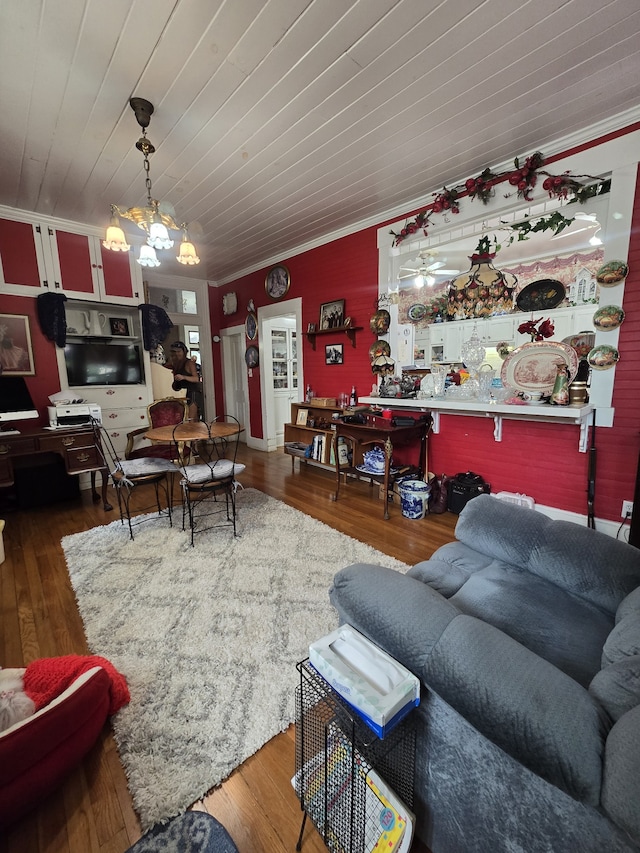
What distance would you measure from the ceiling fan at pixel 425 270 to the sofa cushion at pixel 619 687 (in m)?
3.68

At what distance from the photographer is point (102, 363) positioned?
4332mm

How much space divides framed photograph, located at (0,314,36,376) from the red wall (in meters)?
3.16

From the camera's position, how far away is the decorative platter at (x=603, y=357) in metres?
2.51

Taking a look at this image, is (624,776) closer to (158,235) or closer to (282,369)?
(158,235)

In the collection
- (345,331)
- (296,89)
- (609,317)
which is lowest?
(609,317)

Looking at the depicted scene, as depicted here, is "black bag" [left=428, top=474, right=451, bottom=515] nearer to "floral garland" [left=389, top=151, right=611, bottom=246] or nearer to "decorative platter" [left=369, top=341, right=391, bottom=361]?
"decorative platter" [left=369, top=341, right=391, bottom=361]

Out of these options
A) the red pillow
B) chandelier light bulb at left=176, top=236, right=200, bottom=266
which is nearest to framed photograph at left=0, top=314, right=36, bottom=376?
chandelier light bulb at left=176, top=236, right=200, bottom=266

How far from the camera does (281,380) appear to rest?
20.0ft

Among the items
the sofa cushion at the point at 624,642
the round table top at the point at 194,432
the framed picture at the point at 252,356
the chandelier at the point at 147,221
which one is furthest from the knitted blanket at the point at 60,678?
the framed picture at the point at 252,356

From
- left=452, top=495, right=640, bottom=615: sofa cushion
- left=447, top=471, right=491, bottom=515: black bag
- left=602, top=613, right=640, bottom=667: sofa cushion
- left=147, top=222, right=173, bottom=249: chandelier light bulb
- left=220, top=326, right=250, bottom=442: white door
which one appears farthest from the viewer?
left=220, top=326, right=250, bottom=442: white door

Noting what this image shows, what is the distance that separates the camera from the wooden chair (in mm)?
4188

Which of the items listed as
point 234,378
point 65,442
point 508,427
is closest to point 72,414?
point 65,442

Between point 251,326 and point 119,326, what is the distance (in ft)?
6.43

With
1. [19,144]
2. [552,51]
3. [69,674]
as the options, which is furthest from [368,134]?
[69,674]
